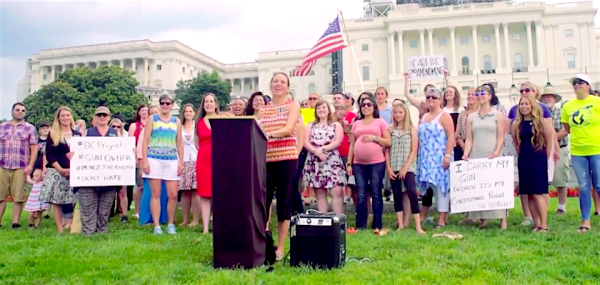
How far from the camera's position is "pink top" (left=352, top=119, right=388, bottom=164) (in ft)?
23.1

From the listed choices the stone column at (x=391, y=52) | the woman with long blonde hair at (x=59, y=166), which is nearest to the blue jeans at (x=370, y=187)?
the woman with long blonde hair at (x=59, y=166)

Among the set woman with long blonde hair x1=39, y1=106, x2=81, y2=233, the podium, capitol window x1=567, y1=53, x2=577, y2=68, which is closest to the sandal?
the podium

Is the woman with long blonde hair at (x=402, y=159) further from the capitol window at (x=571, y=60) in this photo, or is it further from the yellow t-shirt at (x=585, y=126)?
the capitol window at (x=571, y=60)

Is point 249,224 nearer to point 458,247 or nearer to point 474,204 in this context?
point 458,247

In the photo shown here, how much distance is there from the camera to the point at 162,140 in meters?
7.09

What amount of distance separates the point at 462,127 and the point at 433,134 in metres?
0.75

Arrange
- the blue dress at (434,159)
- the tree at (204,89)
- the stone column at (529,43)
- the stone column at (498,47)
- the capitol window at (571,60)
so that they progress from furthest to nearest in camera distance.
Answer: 1. the stone column at (498,47)
2. the capitol window at (571,60)
3. the stone column at (529,43)
4. the tree at (204,89)
5. the blue dress at (434,159)

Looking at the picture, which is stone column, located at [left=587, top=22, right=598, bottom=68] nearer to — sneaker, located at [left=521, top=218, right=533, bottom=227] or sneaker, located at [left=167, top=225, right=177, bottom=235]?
sneaker, located at [left=521, top=218, right=533, bottom=227]

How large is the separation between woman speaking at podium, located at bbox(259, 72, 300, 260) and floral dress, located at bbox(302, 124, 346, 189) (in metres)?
2.21

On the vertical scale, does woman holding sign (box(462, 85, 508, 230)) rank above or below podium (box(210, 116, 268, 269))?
above

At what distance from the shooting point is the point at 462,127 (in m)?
7.74

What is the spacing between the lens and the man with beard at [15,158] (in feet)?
27.0

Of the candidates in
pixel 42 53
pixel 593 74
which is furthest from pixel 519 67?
pixel 42 53

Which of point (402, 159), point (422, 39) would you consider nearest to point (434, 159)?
point (402, 159)
